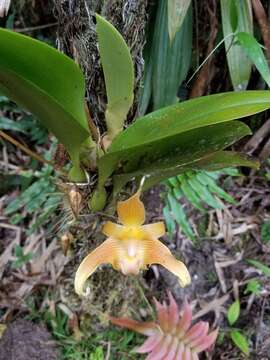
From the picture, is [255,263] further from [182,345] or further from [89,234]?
[89,234]

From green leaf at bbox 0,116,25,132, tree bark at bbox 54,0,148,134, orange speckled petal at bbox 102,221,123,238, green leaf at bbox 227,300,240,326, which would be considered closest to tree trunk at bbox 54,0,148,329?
tree bark at bbox 54,0,148,134

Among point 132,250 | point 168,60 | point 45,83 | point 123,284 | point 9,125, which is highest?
point 168,60

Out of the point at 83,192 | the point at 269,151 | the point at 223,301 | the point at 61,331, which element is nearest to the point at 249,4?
the point at 269,151

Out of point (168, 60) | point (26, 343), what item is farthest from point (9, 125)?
point (26, 343)

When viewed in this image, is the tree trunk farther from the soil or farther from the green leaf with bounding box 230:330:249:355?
the green leaf with bounding box 230:330:249:355

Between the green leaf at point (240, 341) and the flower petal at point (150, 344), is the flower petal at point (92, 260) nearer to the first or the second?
the flower petal at point (150, 344)

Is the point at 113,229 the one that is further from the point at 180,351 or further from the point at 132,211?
the point at 180,351
